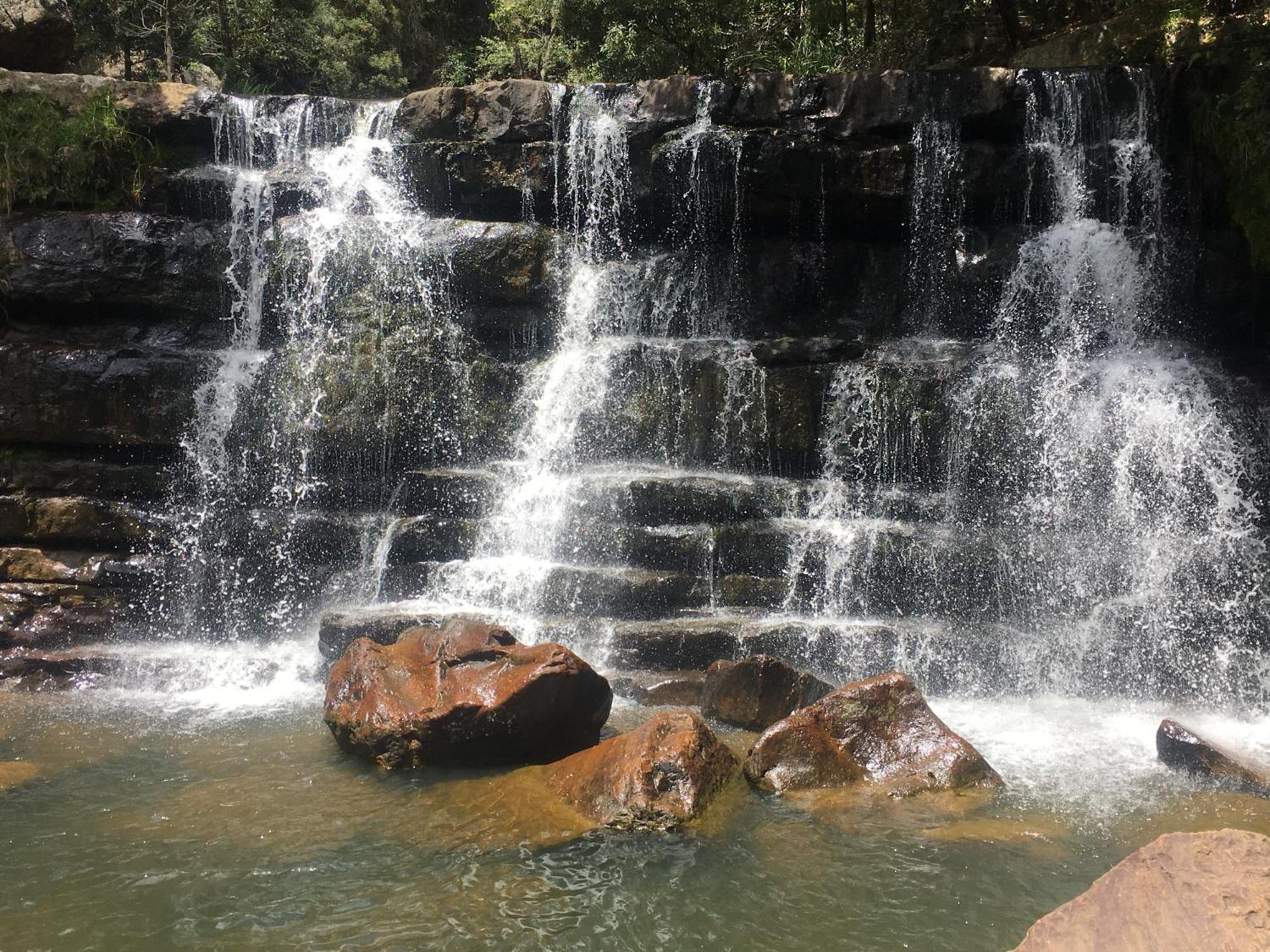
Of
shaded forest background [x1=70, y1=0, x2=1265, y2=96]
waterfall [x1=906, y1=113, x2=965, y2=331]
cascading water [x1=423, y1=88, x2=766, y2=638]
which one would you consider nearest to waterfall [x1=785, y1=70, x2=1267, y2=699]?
waterfall [x1=906, y1=113, x2=965, y2=331]

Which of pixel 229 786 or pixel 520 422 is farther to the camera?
pixel 520 422

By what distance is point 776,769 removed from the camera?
21.8ft

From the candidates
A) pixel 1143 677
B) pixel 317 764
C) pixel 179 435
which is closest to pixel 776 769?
pixel 317 764

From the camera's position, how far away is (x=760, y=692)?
7.92m

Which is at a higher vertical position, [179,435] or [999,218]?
[999,218]

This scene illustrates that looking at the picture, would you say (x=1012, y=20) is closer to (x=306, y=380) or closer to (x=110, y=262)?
(x=306, y=380)

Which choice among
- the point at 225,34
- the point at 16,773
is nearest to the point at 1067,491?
the point at 16,773

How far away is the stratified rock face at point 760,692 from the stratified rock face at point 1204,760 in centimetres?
245

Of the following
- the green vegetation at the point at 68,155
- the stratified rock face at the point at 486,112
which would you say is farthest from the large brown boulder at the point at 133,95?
the stratified rock face at the point at 486,112

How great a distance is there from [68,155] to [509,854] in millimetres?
11228

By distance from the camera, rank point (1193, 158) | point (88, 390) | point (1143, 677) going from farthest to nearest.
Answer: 1. point (1193, 158)
2. point (88, 390)
3. point (1143, 677)

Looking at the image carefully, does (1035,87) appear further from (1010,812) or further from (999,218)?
(1010,812)

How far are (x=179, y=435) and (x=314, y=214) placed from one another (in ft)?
12.2

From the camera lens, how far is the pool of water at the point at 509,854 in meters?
4.91
